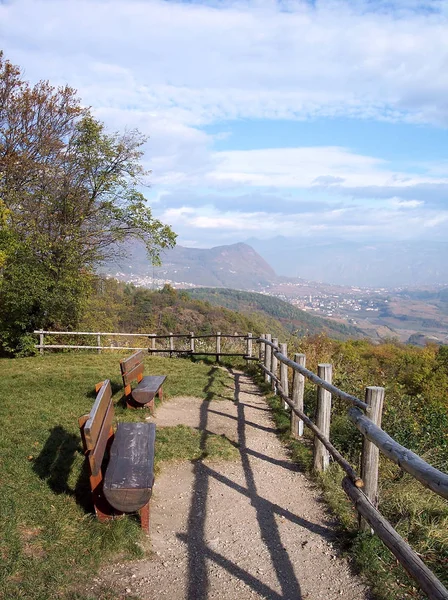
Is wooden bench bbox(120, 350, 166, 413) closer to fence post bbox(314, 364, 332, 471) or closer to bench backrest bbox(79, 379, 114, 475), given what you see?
bench backrest bbox(79, 379, 114, 475)

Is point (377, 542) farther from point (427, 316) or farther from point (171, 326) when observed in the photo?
point (427, 316)

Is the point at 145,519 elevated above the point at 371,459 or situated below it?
below

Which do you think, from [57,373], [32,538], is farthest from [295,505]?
[57,373]

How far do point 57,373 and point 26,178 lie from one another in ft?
34.1

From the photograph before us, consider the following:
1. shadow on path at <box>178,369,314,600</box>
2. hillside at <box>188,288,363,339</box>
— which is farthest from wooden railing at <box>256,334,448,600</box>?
hillside at <box>188,288,363,339</box>

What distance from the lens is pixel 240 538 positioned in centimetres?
391

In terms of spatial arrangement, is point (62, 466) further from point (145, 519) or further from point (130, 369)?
point (130, 369)

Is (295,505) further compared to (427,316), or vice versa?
(427,316)

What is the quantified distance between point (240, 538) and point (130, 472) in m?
1.05

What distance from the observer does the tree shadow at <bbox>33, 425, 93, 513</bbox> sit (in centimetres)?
429

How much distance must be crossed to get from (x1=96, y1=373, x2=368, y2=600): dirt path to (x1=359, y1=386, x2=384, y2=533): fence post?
508mm

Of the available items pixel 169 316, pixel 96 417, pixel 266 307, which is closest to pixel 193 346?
pixel 96 417

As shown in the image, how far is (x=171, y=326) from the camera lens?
40.4m

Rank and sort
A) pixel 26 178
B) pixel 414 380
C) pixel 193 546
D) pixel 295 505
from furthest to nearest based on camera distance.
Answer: pixel 414 380 < pixel 26 178 < pixel 295 505 < pixel 193 546
